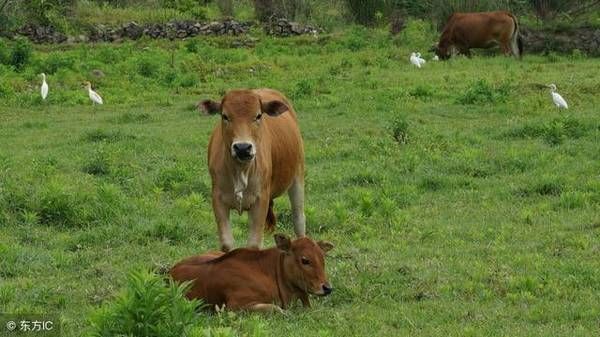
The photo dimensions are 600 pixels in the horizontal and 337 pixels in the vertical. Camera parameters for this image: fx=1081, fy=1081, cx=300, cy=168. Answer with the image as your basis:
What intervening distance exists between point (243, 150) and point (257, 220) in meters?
0.80

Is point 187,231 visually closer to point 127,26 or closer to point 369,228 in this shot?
point 369,228

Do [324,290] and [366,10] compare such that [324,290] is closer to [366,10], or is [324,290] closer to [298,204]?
[298,204]

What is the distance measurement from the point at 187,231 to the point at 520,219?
3534mm

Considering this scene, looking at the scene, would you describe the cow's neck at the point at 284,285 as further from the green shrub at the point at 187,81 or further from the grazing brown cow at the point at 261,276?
the green shrub at the point at 187,81

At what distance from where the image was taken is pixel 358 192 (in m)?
12.8

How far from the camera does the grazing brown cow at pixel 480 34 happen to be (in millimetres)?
29016

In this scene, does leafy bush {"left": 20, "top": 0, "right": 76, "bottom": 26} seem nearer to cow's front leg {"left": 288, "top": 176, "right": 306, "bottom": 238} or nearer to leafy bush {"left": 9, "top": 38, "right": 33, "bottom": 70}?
leafy bush {"left": 9, "top": 38, "right": 33, "bottom": 70}

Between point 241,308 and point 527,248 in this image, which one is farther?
point 527,248

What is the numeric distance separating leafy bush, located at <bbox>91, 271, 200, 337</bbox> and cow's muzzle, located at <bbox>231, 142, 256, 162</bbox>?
2516 mm

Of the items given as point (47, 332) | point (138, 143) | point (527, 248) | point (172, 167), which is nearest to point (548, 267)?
point (527, 248)

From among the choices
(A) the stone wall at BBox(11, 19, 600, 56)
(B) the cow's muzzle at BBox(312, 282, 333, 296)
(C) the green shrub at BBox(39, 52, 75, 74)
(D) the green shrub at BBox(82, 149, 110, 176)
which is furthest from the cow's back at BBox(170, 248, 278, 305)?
(A) the stone wall at BBox(11, 19, 600, 56)

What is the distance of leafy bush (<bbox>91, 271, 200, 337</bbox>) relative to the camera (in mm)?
5992

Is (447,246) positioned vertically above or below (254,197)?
below

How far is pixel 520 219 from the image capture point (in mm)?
11531
